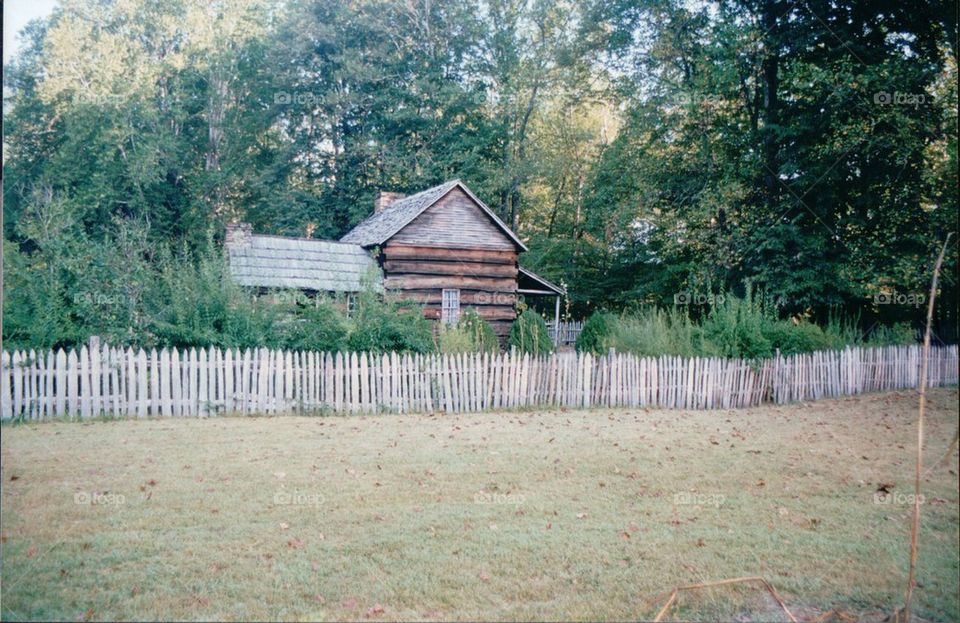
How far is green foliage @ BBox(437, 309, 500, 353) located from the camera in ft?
48.6

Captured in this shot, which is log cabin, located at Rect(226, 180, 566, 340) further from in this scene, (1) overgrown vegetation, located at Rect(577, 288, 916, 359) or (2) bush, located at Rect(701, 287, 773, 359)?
(2) bush, located at Rect(701, 287, 773, 359)

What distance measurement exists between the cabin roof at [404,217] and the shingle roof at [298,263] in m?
1.02

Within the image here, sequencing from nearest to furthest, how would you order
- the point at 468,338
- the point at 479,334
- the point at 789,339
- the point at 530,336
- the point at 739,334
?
the point at 468,338, the point at 739,334, the point at 789,339, the point at 479,334, the point at 530,336

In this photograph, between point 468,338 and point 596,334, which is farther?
point 596,334

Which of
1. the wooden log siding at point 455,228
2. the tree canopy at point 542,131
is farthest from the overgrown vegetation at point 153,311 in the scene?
the wooden log siding at point 455,228

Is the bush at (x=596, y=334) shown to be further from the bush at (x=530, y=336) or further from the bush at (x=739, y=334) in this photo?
the bush at (x=739, y=334)

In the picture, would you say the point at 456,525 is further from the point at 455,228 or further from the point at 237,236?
the point at 237,236

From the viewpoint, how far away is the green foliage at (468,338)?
14.8 m

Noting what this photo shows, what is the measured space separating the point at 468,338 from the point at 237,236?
34.4ft

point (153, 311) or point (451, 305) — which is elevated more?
point (153, 311)

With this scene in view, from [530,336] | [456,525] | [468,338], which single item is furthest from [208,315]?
[530,336]

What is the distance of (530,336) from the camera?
19.3m

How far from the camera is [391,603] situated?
14.5ft

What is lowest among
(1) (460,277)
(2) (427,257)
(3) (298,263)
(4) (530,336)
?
(4) (530,336)
